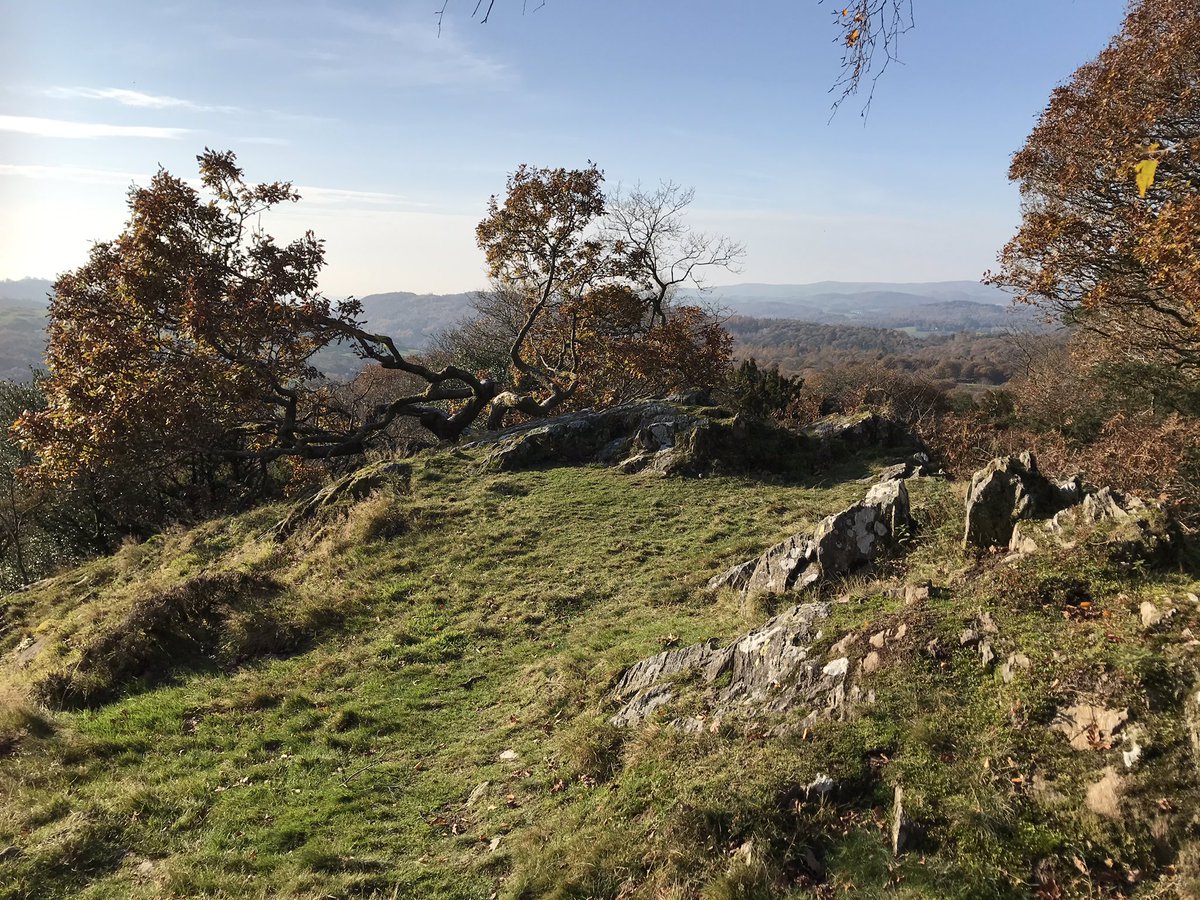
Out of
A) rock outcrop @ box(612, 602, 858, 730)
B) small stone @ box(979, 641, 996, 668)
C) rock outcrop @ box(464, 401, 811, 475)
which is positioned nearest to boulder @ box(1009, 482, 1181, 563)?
small stone @ box(979, 641, 996, 668)

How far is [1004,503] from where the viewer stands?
6.72 meters

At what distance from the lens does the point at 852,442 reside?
16984 millimetres

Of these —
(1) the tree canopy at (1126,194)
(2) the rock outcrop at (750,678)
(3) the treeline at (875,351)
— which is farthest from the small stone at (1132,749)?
(3) the treeline at (875,351)

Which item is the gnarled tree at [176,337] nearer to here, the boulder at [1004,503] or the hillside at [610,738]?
the hillside at [610,738]

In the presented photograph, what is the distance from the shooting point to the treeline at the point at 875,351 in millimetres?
98812

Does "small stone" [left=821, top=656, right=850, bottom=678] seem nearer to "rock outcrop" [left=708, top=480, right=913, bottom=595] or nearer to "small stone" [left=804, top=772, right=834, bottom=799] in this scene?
"small stone" [left=804, top=772, right=834, bottom=799]

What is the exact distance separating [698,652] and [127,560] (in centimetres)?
1546

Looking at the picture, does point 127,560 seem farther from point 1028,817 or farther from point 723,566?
point 1028,817

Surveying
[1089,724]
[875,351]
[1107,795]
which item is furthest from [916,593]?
[875,351]

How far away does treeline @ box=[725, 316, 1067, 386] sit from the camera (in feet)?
324

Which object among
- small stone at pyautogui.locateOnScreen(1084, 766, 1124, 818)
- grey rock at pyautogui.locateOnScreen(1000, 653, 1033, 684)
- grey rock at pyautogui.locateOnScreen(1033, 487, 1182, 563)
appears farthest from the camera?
grey rock at pyautogui.locateOnScreen(1033, 487, 1182, 563)

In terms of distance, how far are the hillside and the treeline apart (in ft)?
252

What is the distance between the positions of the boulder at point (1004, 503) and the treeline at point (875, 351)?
76.6 metres

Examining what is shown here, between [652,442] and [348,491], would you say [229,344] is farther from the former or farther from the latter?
[652,442]
